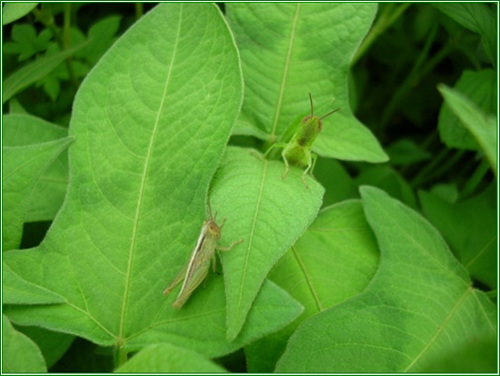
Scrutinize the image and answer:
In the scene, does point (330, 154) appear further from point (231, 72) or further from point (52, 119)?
point (52, 119)

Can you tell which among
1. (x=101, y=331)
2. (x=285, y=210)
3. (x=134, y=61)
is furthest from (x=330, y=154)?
(x=101, y=331)

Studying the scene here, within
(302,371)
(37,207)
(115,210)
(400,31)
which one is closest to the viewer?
(302,371)

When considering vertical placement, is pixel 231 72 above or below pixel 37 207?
above

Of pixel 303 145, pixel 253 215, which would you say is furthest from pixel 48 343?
pixel 303 145

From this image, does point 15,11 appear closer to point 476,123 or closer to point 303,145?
point 303,145

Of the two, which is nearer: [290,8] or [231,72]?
[231,72]

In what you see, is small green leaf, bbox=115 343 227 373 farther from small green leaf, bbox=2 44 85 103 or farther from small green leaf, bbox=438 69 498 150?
small green leaf, bbox=438 69 498 150

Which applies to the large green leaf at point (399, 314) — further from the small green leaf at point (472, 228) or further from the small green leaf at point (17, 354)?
the small green leaf at point (17, 354)
